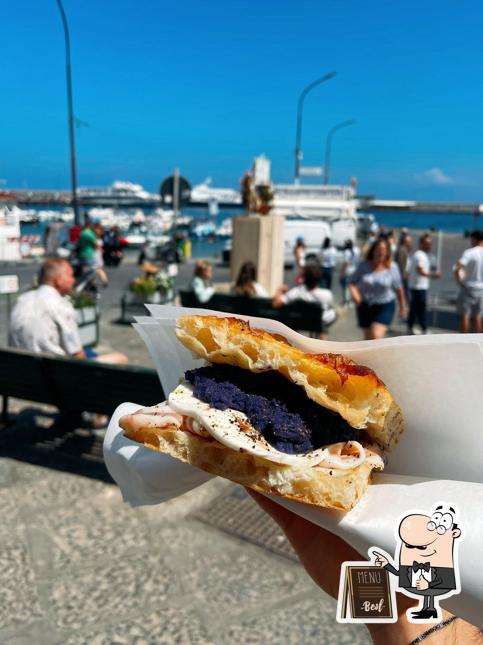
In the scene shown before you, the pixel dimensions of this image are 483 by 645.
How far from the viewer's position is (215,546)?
11.9 feet

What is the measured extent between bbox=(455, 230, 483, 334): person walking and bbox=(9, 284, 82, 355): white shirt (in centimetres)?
659

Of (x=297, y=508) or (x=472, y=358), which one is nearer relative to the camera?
(x=472, y=358)

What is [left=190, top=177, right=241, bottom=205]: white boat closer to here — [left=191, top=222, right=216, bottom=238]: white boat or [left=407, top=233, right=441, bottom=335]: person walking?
[left=191, top=222, right=216, bottom=238]: white boat

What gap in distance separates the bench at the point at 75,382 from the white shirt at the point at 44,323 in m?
0.26

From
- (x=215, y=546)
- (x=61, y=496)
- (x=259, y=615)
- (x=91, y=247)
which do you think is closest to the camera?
(x=259, y=615)

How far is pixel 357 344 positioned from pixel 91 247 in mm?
13466

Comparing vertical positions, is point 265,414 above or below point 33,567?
above

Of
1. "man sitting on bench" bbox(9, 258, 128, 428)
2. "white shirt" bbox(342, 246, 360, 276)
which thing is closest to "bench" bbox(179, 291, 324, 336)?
"man sitting on bench" bbox(9, 258, 128, 428)

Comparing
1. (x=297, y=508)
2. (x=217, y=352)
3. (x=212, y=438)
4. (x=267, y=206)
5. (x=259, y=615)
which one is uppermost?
(x=267, y=206)

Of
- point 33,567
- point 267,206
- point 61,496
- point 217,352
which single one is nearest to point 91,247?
point 267,206

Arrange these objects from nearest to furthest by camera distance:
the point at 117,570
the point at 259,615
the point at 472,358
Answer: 1. the point at 472,358
2. the point at 259,615
3. the point at 117,570

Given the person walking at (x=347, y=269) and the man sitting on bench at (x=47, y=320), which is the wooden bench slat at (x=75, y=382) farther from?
the person walking at (x=347, y=269)

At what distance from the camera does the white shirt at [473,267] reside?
29.1 feet

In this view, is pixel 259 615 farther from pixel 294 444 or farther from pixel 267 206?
pixel 267 206
